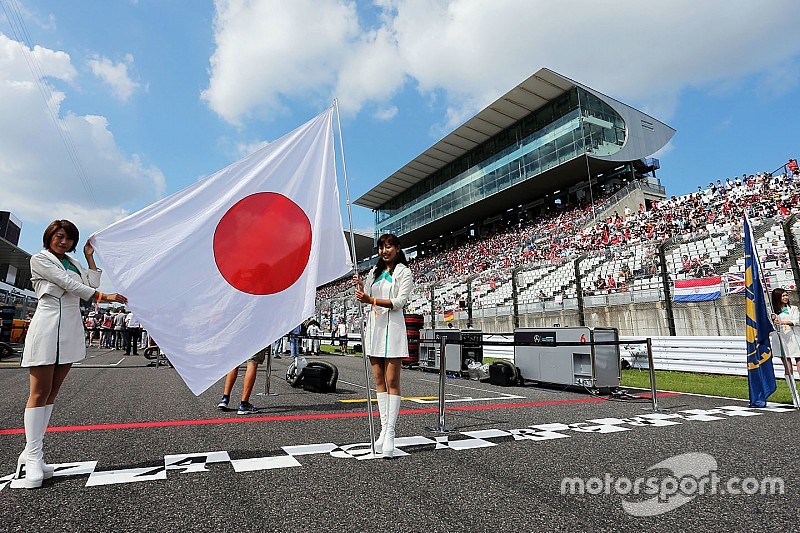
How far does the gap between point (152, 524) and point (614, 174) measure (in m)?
39.1

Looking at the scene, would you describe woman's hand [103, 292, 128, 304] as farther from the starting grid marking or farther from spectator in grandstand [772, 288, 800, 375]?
spectator in grandstand [772, 288, 800, 375]

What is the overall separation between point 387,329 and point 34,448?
7.87 feet

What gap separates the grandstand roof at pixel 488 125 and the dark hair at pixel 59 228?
3426cm

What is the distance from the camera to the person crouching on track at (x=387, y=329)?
11.4ft

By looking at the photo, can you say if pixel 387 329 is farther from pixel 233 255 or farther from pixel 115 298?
pixel 115 298

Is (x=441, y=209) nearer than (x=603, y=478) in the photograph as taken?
No

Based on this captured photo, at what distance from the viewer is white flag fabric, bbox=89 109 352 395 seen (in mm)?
3305

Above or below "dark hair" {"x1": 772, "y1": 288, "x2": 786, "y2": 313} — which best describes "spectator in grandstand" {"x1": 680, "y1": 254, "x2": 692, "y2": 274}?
above

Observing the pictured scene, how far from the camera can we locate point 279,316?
356 cm

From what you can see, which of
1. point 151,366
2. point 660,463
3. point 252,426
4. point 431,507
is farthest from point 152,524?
point 151,366

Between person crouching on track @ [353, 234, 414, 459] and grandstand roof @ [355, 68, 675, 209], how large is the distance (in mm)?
33069

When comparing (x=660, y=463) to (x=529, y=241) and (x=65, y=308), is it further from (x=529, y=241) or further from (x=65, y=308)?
(x=529, y=241)

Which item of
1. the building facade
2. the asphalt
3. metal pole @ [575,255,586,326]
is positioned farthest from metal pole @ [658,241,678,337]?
the building facade

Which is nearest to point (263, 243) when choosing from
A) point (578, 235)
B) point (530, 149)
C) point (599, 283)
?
point (599, 283)
